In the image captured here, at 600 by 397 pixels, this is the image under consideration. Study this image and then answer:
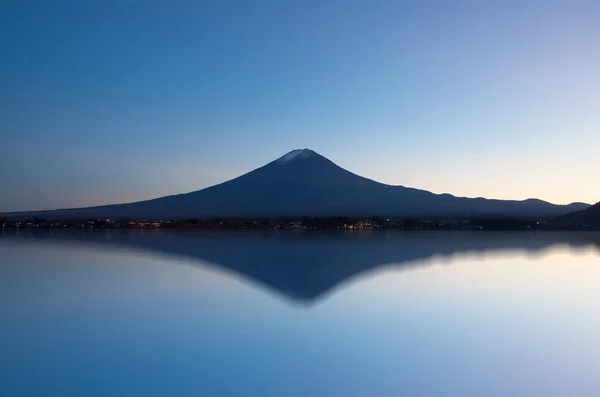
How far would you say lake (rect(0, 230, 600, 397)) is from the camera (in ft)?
11.1

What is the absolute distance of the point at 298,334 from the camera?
4.71 metres

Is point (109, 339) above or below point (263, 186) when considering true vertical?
below

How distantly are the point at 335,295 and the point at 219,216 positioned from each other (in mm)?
51804

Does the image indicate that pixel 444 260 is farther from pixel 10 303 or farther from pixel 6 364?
pixel 6 364

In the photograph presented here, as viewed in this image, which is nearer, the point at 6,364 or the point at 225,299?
the point at 6,364

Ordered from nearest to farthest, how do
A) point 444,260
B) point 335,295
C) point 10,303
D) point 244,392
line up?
point 244,392 < point 10,303 < point 335,295 < point 444,260

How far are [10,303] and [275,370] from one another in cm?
368

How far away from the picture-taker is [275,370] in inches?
144

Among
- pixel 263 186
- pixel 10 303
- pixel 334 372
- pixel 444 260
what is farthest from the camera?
pixel 263 186

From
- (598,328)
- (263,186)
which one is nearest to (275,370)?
(598,328)

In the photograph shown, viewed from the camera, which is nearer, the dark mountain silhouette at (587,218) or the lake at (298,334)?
the lake at (298,334)

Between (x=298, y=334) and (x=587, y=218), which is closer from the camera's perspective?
(x=298, y=334)

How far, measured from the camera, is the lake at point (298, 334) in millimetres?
3398

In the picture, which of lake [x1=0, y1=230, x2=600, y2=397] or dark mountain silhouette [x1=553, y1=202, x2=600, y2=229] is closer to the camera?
lake [x1=0, y1=230, x2=600, y2=397]
